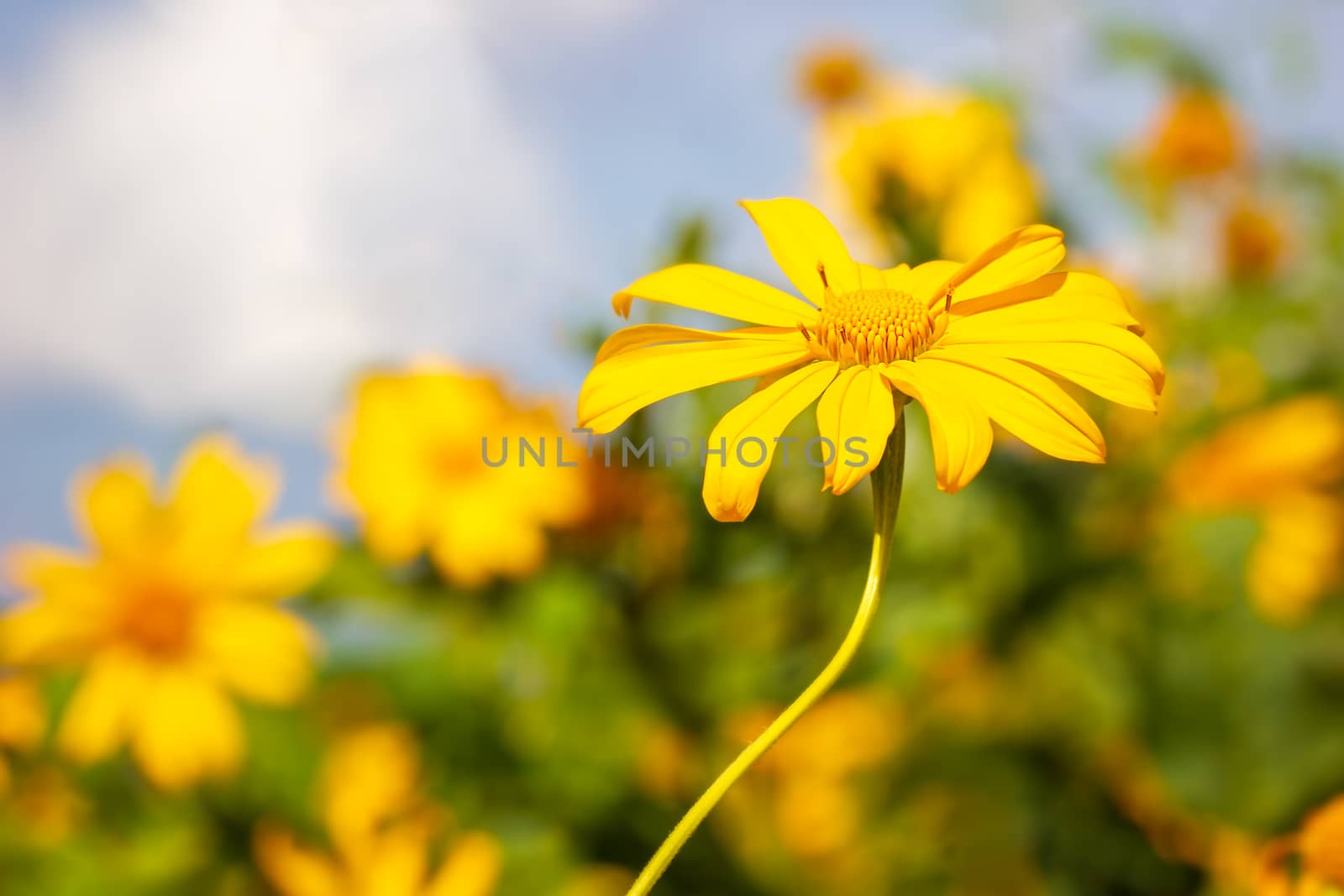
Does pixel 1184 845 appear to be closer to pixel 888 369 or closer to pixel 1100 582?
pixel 1100 582

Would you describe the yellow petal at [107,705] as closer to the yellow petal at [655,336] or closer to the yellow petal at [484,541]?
the yellow petal at [484,541]

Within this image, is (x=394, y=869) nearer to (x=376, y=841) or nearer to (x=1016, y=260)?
(x=376, y=841)

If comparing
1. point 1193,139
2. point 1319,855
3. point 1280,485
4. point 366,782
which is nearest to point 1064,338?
point 1319,855

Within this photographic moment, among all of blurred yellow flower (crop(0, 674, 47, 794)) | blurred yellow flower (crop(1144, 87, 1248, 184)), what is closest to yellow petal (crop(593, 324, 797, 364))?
blurred yellow flower (crop(0, 674, 47, 794))

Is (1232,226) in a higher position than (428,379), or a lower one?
higher

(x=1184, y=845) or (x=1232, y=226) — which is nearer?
(x=1184, y=845)

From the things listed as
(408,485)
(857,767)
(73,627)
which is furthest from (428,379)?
(857,767)

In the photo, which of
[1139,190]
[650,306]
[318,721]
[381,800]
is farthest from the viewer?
[1139,190]

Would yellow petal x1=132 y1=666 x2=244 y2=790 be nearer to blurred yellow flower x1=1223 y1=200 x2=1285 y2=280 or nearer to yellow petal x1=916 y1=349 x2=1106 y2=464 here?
yellow petal x1=916 y1=349 x2=1106 y2=464
